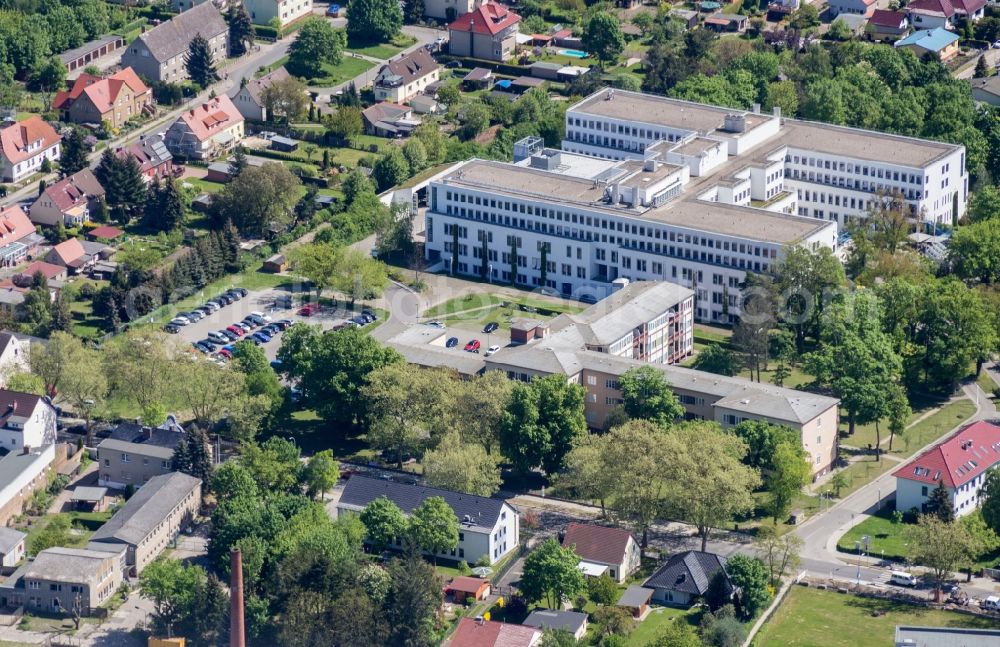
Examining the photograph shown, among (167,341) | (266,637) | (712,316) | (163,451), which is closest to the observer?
(266,637)

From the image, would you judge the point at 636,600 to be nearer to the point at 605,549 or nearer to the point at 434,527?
the point at 605,549

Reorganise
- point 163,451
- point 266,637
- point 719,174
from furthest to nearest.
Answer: point 719,174, point 163,451, point 266,637

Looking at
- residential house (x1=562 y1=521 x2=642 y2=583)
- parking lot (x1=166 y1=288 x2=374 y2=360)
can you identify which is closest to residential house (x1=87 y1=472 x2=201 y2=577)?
residential house (x1=562 y1=521 x2=642 y2=583)

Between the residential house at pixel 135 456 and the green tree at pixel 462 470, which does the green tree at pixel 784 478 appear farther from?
the residential house at pixel 135 456

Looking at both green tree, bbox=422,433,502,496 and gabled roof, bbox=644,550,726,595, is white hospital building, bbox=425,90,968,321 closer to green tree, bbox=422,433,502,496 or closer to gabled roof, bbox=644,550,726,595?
green tree, bbox=422,433,502,496

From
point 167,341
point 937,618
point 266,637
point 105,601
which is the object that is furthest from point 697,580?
point 167,341

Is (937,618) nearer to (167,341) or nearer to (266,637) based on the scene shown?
(266,637)

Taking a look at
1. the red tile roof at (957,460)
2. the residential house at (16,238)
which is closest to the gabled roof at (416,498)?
the red tile roof at (957,460)
